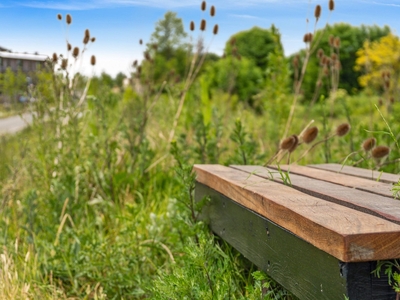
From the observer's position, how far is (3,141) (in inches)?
209

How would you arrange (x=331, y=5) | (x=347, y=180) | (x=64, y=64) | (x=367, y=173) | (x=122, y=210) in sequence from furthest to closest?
1. (x=331, y=5)
2. (x=64, y=64)
3. (x=122, y=210)
4. (x=367, y=173)
5. (x=347, y=180)

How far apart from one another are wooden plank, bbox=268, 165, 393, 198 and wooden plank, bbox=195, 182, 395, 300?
337mm

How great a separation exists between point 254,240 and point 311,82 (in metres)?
16.7

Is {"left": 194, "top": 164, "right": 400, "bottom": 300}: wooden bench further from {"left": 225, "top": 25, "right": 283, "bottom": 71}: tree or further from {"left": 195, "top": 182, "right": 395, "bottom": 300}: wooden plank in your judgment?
{"left": 225, "top": 25, "right": 283, "bottom": 71}: tree

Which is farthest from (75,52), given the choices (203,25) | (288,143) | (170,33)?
A: (170,33)

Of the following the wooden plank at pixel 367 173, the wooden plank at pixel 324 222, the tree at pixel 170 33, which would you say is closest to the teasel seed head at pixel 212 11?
the wooden plank at pixel 367 173

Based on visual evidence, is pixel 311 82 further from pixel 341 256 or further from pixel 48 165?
pixel 341 256

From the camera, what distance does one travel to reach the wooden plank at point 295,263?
1346 mm

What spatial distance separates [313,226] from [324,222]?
3 cm

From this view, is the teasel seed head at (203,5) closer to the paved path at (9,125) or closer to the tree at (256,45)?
the paved path at (9,125)

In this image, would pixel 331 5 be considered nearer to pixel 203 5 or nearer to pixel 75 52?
pixel 203 5

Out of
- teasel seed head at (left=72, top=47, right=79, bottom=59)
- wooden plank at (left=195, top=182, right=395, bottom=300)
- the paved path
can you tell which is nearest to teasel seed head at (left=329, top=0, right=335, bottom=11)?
teasel seed head at (left=72, top=47, right=79, bottom=59)

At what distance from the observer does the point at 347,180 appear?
2.23 m

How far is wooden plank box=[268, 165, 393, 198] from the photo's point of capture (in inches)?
77.1
